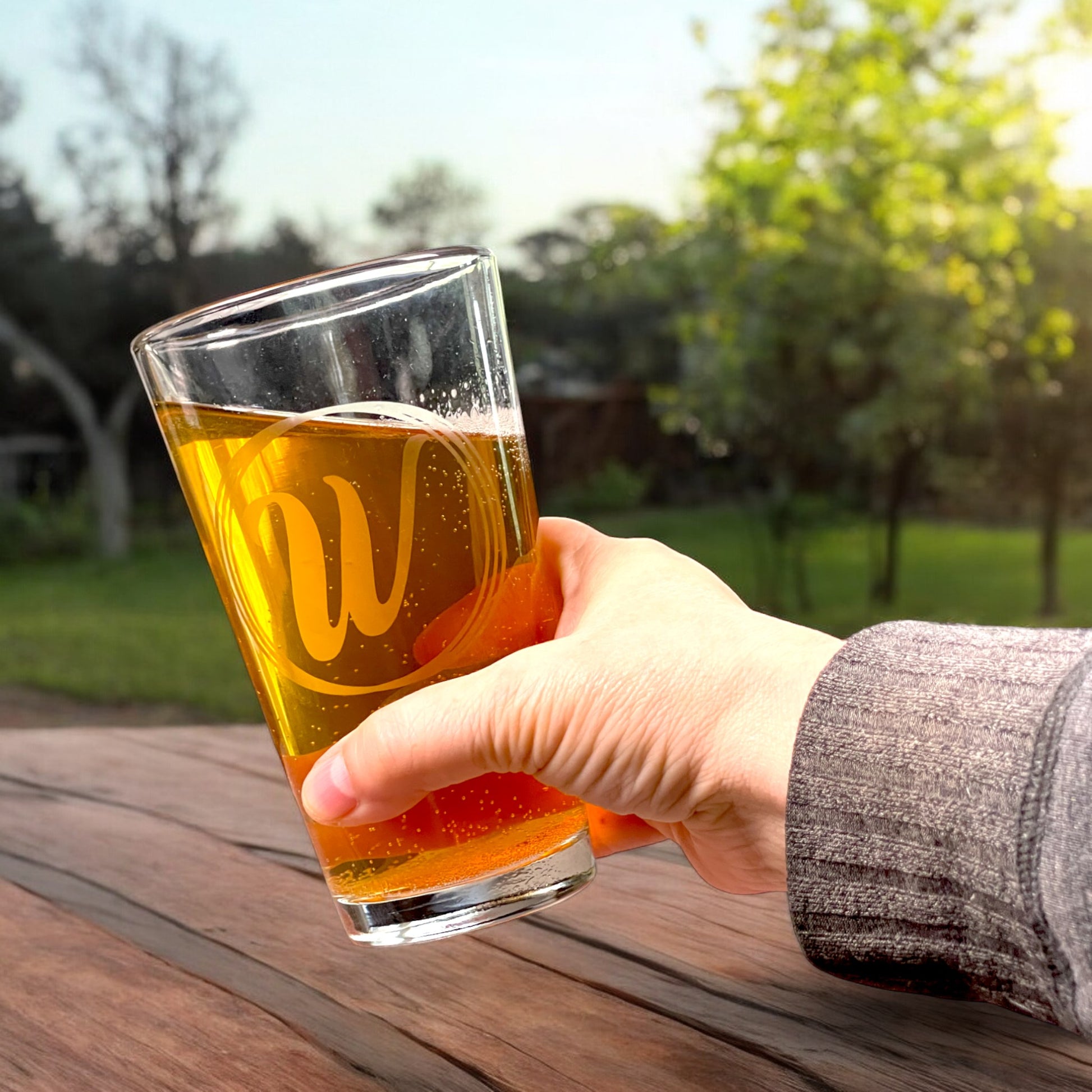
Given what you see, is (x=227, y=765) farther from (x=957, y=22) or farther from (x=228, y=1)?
(x=228, y=1)

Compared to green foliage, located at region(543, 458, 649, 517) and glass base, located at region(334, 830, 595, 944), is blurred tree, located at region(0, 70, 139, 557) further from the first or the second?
glass base, located at region(334, 830, 595, 944)

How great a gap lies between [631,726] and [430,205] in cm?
719

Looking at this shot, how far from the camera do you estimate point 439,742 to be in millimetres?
653

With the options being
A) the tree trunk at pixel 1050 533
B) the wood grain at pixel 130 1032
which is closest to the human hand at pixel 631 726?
the wood grain at pixel 130 1032

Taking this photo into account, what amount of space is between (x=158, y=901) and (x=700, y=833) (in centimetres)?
40

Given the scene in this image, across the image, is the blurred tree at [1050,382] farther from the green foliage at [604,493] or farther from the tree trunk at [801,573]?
the green foliage at [604,493]

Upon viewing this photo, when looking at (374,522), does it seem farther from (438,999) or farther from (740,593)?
(740,593)

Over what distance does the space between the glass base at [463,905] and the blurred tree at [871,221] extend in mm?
5165

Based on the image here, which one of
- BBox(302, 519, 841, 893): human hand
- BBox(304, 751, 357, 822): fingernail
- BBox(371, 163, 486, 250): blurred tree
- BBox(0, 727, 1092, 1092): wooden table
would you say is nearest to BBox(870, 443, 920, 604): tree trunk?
BBox(371, 163, 486, 250): blurred tree

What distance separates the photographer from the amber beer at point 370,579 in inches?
25.9

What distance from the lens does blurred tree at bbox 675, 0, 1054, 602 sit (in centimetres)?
554

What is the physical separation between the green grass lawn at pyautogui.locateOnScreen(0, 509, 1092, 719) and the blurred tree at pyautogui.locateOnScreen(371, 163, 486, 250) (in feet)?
6.73

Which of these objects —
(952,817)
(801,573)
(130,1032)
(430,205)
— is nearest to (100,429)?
(430,205)

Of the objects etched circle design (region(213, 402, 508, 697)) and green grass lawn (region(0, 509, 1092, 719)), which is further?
green grass lawn (region(0, 509, 1092, 719))
